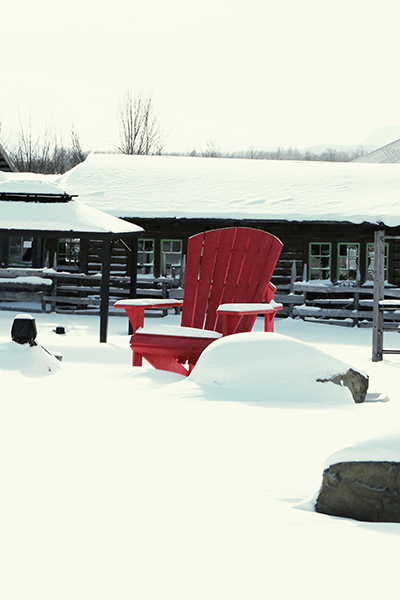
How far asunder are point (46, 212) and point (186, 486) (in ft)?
23.0

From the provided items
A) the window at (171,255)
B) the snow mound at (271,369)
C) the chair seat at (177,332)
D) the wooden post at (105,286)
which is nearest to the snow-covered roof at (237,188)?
the window at (171,255)

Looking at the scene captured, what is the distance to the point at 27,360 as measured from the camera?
5648 millimetres

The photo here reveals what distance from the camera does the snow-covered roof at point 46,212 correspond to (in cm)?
863

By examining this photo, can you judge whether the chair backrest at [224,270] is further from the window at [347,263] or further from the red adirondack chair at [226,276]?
the window at [347,263]

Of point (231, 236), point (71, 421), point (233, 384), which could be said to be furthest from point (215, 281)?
point (71, 421)

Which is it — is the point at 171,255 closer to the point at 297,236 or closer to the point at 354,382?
the point at 297,236

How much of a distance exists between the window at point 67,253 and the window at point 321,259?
18.0 feet

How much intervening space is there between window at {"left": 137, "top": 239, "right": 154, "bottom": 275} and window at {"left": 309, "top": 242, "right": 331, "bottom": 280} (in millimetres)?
3502

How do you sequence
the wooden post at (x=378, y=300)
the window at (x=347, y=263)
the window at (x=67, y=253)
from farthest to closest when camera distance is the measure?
the window at (x=67, y=253) < the window at (x=347, y=263) < the wooden post at (x=378, y=300)

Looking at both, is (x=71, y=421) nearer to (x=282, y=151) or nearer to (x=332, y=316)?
(x=332, y=316)

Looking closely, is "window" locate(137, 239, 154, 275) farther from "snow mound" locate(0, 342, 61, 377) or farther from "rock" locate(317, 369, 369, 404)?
"rock" locate(317, 369, 369, 404)

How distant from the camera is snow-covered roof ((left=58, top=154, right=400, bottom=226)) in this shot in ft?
42.7

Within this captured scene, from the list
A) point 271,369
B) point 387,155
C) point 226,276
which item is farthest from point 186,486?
point 387,155

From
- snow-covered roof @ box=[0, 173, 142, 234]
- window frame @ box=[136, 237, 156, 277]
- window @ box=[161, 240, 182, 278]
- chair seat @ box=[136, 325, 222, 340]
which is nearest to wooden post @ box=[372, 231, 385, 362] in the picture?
chair seat @ box=[136, 325, 222, 340]
